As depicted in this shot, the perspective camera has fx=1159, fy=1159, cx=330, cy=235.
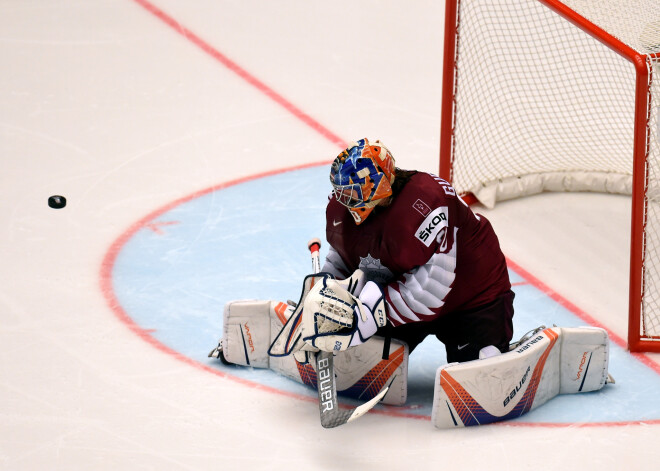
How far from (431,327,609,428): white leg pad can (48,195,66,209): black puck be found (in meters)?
2.39

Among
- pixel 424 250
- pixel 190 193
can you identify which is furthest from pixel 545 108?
pixel 424 250

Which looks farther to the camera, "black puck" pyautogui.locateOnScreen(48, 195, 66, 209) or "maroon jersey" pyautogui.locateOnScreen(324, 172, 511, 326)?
"black puck" pyautogui.locateOnScreen(48, 195, 66, 209)

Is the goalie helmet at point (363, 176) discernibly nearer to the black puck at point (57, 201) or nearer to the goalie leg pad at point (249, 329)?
the goalie leg pad at point (249, 329)

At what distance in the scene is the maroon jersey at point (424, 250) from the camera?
3.69m

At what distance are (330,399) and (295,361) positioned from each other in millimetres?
359

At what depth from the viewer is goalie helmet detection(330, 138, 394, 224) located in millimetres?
3633

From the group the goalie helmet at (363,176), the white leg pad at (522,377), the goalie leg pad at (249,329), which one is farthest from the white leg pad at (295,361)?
the goalie helmet at (363,176)

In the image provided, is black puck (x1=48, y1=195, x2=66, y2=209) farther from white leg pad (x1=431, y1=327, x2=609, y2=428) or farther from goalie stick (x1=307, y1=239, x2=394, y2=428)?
white leg pad (x1=431, y1=327, x2=609, y2=428)

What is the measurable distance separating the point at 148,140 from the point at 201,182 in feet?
2.21

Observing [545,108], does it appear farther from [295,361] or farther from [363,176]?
[363,176]

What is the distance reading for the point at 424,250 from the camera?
368 centimetres

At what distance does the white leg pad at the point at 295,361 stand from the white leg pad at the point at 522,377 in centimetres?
22

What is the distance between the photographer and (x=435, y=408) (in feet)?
12.4

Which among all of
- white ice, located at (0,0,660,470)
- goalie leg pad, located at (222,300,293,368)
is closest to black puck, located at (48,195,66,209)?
white ice, located at (0,0,660,470)
